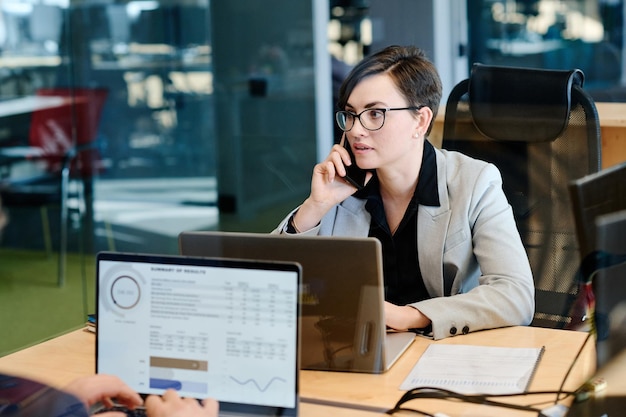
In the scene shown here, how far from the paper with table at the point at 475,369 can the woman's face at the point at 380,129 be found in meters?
0.52

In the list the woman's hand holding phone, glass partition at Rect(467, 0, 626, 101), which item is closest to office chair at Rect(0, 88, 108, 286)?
glass partition at Rect(467, 0, 626, 101)

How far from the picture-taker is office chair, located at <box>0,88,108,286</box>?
12.3 feet

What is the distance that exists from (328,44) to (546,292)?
100 inches

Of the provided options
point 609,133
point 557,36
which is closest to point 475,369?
point 609,133

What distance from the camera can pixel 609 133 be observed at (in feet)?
7.32

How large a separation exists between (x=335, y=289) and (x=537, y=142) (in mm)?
932

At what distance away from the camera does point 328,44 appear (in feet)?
14.6

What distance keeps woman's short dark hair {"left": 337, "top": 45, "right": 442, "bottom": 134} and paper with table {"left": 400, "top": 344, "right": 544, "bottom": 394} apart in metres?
0.64

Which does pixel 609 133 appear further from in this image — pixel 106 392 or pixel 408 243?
pixel 106 392

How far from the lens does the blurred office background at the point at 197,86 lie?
370 cm

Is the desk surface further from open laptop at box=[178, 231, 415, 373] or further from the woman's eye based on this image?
open laptop at box=[178, 231, 415, 373]

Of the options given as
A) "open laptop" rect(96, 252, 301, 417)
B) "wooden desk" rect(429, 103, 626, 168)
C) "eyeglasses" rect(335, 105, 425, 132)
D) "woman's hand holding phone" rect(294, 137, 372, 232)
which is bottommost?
"open laptop" rect(96, 252, 301, 417)

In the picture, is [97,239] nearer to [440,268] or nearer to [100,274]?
[440,268]

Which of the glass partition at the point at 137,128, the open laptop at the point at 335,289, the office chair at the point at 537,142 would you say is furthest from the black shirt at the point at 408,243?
the glass partition at the point at 137,128
